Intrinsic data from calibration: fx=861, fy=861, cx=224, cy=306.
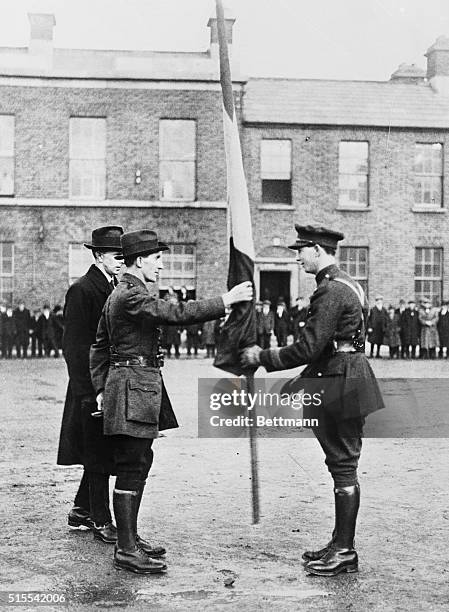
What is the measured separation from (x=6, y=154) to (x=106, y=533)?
2159 cm

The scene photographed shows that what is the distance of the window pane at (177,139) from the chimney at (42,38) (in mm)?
3842

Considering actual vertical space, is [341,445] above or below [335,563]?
above

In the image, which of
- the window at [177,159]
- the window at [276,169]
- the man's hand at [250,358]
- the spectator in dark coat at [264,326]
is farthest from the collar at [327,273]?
the window at [276,169]

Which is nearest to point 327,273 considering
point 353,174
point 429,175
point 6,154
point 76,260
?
point 76,260

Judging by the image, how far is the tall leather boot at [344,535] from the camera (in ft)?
16.0

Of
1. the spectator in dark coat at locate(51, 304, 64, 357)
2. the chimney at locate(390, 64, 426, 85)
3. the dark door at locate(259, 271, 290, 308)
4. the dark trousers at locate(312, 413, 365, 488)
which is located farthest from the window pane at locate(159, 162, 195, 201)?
the dark trousers at locate(312, 413, 365, 488)

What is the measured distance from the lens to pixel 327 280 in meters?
5.07

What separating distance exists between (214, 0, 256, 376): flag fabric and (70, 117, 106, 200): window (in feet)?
67.8

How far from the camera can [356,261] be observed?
26594mm

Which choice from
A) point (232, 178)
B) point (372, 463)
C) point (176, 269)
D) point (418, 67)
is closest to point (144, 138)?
point (176, 269)

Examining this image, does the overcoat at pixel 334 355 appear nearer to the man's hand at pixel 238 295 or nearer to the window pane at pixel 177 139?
the man's hand at pixel 238 295

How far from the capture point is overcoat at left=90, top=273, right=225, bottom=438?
16.1ft

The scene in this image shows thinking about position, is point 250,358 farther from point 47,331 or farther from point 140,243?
point 47,331

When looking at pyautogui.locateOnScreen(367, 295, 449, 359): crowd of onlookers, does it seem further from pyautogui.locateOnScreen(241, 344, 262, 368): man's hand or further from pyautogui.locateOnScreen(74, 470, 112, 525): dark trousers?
pyautogui.locateOnScreen(241, 344, 262, 368): man's hand
